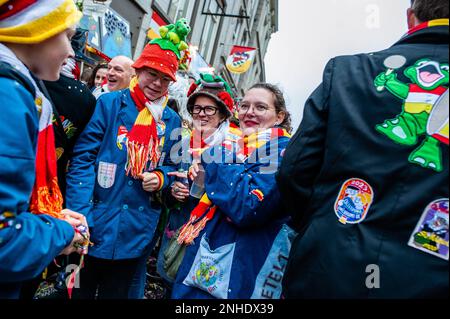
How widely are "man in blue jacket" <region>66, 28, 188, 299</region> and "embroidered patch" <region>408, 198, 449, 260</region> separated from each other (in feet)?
4.99

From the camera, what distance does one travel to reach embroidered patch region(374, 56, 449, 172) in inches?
38.8

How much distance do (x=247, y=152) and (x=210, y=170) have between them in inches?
9.9

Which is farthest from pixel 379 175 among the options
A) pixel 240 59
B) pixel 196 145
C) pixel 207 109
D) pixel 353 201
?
pixel 240 59

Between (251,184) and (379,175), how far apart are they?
0.74m

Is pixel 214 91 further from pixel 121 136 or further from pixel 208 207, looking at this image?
pixel 208 207

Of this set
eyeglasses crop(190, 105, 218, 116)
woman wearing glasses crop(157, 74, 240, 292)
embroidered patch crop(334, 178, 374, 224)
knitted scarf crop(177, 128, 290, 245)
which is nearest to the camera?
embroidered patch crop(334, 178, 374, 224)

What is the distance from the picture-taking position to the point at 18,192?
959mm

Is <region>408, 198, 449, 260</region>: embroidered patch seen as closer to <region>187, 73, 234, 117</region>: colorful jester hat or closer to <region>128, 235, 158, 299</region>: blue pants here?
<region>128, 235, 158, 299</region>: blue pants

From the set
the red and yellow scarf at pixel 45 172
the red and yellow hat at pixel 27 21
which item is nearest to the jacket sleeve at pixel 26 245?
the red and yellow scarf at pixel 45 172

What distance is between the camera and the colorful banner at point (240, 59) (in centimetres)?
1400

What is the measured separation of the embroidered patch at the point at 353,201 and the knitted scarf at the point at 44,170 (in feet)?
3.51

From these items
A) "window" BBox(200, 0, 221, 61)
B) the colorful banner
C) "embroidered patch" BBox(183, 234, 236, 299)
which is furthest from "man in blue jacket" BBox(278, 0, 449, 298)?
"window" BBox(200, 0, 221, 61)

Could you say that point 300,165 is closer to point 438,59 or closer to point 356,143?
point 356,143

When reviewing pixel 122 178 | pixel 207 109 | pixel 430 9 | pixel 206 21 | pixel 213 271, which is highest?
pixel 206 21
